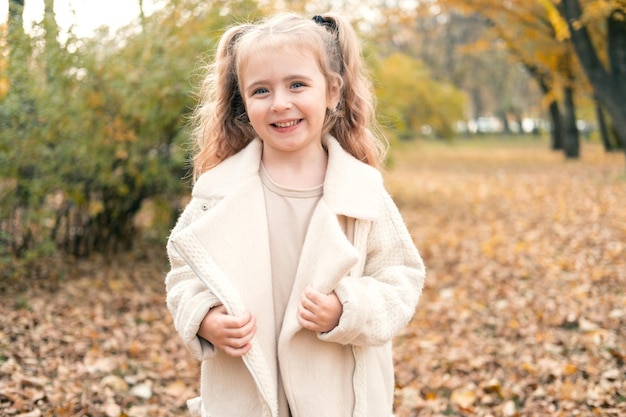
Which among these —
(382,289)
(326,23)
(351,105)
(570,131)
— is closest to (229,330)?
(382,289)

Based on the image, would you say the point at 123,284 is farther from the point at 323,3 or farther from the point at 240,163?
the point at 323,3

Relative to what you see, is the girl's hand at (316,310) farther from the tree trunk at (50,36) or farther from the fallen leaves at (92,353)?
the tree trunk at (50,36)

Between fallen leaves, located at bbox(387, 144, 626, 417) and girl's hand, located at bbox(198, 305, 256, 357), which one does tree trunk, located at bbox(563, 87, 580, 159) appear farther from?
girl's hand, located at bbox(198, 305, 256, 357)

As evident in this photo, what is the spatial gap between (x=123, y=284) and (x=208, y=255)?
13.3ft

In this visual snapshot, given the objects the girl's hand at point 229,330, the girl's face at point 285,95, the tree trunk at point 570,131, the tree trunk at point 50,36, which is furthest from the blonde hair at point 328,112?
the tree trunk at point 570,131

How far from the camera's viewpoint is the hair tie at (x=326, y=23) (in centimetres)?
203

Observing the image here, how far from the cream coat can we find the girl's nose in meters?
0.22

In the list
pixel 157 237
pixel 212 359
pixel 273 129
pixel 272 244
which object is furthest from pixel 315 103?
pixel 157 237

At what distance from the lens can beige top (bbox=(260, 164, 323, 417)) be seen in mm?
1854

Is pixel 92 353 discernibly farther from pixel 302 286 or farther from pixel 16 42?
pixel 302 286

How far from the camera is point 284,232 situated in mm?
1881

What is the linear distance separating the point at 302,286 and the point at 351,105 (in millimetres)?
659

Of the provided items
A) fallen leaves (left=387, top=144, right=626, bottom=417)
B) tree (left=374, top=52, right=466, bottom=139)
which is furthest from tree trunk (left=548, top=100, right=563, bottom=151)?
fallen leaves (left=387, top=144, right=626, bottom=417)

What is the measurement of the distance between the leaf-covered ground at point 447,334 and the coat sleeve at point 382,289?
5.85 feet
